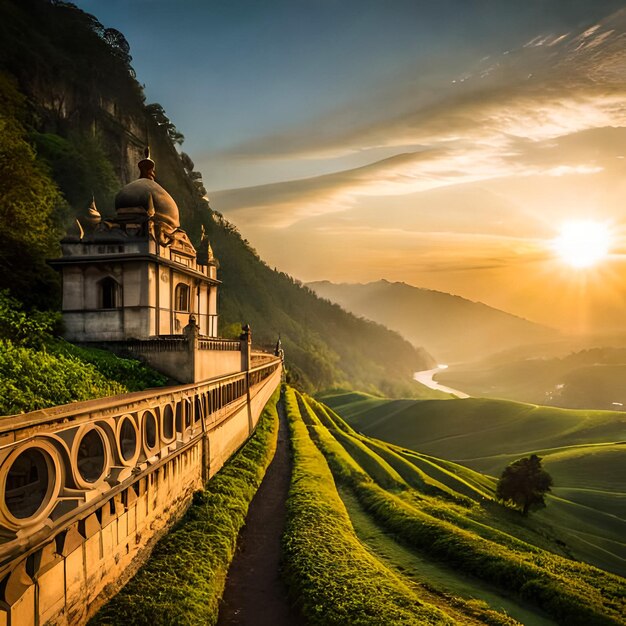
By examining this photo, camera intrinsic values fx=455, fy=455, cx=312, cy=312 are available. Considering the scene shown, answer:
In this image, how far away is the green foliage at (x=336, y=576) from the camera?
1619cm

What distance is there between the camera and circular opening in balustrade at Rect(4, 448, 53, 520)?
37.6ft

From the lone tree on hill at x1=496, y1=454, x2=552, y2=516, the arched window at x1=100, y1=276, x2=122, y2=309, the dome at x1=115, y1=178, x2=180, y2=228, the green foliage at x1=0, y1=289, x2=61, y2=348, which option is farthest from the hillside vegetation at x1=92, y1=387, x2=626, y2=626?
the dome at x1=115, y1=178, x2=180, y2=228

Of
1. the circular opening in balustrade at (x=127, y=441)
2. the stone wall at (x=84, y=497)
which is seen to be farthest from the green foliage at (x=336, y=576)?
the circular opening in balustrade at (x=127, y=441)

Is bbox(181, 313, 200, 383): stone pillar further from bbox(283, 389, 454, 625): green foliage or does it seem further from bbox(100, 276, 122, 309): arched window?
bbox(100, 276, 122, 309): arched window

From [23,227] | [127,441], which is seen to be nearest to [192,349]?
[127,441]

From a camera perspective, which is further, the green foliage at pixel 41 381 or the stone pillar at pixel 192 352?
the stone pillar at pixel 192 352

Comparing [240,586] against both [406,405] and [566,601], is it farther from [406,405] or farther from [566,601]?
[406,405]

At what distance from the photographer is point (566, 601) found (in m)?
20.7

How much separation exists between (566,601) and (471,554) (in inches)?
194

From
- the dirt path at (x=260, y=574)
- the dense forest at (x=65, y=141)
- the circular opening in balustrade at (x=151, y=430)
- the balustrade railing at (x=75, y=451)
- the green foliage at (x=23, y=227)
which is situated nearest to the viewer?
the balustrade railing at (x=75, y=451)

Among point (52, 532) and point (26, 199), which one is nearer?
point (52, 532)

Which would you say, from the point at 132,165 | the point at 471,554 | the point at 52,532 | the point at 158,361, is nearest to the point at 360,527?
the point at 471,554

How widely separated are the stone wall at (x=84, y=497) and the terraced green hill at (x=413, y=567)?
664cm

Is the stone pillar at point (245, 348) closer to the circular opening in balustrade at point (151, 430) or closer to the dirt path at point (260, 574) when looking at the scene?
the dirt path at point (260, 574)
